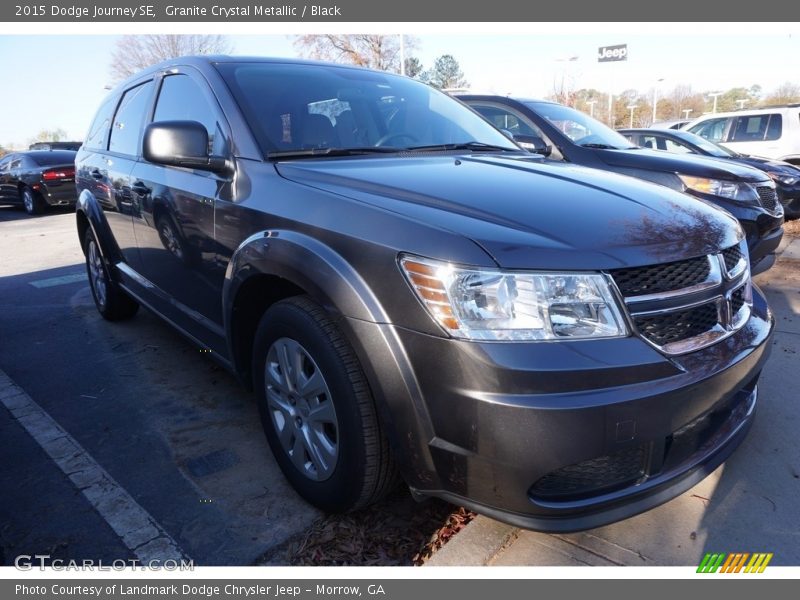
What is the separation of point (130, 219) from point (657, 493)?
10.8 ft

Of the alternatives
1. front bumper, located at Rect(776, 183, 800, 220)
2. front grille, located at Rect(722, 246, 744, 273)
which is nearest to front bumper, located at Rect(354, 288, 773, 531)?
front grille, located at Rect(722, 246, 744, 273)

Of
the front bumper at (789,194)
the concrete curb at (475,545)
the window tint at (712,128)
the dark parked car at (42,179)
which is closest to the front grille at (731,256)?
the concrete curb at (475,545)

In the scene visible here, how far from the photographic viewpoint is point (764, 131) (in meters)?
10.4

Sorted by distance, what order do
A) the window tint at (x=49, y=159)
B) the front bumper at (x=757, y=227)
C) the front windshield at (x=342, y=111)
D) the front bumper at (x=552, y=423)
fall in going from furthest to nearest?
the window tint at (x=49, y=159), the front bumper at (x=757, y=227), the front windshield at (x=342, y=111), the front bumper at (x=552, y=423)

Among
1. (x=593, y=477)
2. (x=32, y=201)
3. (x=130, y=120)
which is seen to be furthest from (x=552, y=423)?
(x=32, y=201)

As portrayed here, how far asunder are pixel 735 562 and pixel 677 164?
384 cm

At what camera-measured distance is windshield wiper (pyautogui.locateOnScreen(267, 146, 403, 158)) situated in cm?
243

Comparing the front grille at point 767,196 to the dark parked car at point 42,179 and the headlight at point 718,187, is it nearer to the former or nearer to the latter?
the headlight at point 718,187

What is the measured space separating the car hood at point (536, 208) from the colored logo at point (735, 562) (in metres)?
1.04

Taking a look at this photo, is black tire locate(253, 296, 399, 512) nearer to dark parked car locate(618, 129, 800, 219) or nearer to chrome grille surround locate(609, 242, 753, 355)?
chrome grille surround locate(609, 242, 753, 355)

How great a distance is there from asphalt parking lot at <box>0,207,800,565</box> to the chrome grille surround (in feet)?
2.45

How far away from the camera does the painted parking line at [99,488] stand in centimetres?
211

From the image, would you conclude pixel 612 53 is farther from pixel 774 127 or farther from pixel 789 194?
pixel 789 194

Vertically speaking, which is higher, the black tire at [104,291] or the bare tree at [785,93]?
the bare tree at [785,93]
